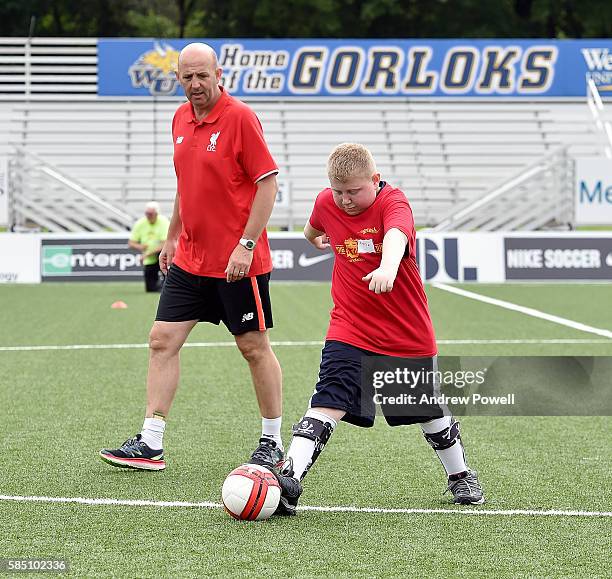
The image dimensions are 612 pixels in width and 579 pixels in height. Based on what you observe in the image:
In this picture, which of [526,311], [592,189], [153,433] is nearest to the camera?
[153,433]

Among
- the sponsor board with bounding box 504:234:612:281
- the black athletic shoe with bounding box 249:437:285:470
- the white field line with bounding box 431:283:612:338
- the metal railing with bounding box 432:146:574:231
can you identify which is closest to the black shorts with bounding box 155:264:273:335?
the black athletic shoe with bounding box 249:437:285:470

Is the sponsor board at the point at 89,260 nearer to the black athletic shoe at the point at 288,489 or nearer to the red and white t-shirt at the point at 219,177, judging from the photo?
the red and white t-shirt at the point at 219,177

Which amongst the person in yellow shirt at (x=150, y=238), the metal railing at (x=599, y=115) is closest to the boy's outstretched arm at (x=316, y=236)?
the person in yellow shirt at (x=150, y=238)

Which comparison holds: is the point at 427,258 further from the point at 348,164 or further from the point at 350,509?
the point at 348,164

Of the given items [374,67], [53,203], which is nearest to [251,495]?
[53,203]

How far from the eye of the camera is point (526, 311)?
1662cm

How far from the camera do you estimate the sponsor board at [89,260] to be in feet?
74.9

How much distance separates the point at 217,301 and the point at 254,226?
52 centimetres

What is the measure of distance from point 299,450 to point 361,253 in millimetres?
878

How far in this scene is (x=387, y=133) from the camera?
32.9 meters

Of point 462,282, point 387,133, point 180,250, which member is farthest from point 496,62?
point 180,250

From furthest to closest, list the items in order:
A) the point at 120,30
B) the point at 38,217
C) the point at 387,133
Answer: the point at 120,30, the point at 387,133, the point at 38,217

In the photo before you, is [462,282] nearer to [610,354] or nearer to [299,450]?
[610,354]

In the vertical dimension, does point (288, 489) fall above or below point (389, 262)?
below
